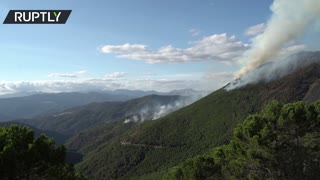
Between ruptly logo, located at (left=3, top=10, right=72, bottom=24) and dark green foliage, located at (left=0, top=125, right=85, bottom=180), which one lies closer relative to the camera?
dark green foliage, located at (left=0, top=125, right=85, bottom=180)

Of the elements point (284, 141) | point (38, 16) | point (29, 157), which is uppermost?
point (38, 16)

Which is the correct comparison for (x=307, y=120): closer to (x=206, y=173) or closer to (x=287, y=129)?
(x=287, y=129)

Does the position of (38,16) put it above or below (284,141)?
above

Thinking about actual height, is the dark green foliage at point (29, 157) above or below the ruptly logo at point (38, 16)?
below

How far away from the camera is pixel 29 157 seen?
37.2 m

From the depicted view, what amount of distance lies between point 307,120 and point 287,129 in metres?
2.72

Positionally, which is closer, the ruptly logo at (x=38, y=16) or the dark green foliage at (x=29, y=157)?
the dark green foliage at (x=29, y=157)

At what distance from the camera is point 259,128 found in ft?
159

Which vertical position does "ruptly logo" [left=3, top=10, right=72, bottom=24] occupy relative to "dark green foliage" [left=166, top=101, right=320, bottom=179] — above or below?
above

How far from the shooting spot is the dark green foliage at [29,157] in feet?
115

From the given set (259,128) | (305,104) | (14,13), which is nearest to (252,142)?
(259,128)

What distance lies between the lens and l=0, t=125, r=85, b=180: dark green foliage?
3519 centimetres

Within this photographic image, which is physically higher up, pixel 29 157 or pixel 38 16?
pixel 38 16

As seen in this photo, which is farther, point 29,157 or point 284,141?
point 284,141
